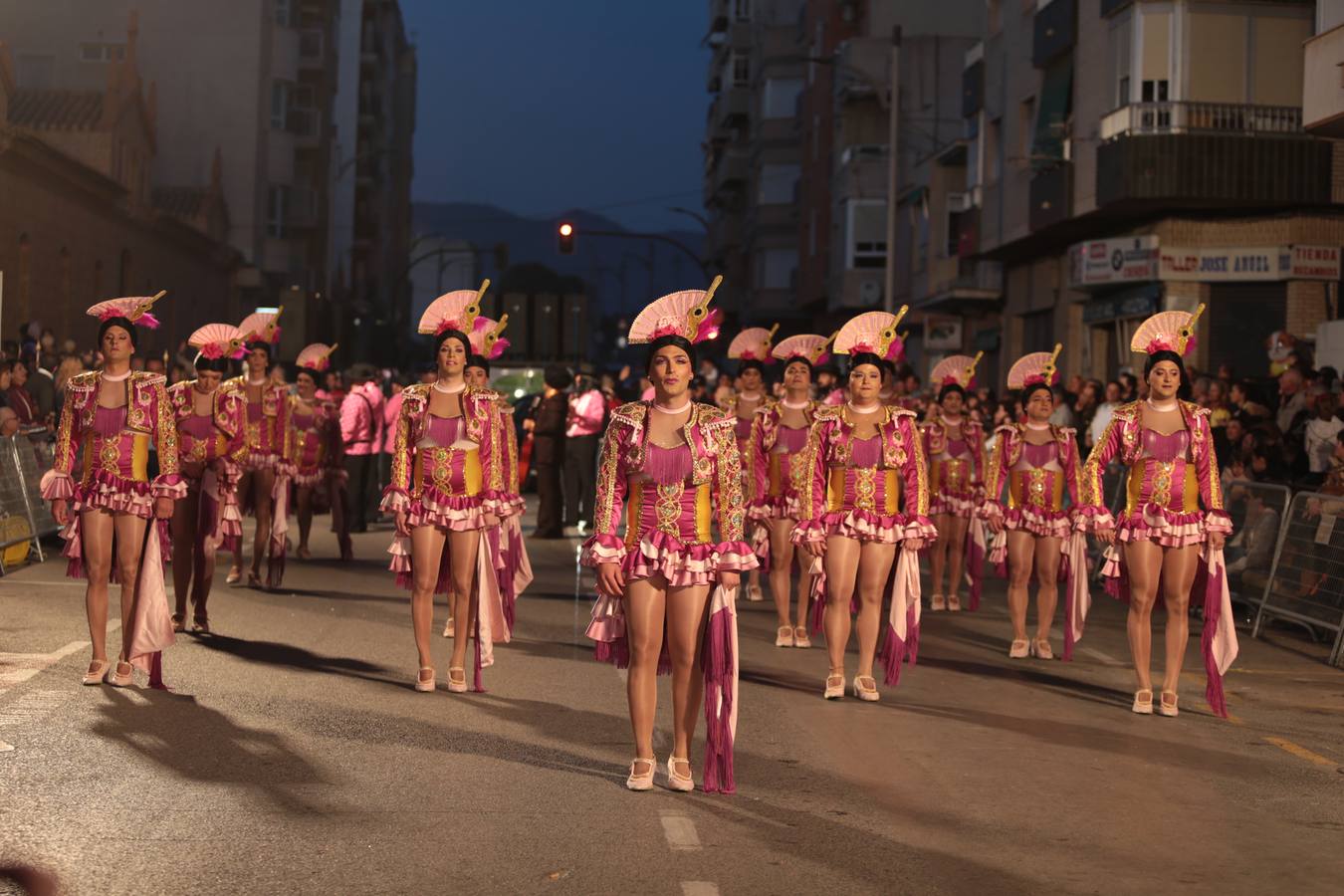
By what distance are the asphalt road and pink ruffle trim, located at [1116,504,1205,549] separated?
3.54 ft

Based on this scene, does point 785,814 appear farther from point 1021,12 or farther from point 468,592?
point 1021,12

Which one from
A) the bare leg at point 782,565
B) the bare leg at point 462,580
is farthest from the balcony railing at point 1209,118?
the bare leg at point 462,580

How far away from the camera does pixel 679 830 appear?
809 centimetres

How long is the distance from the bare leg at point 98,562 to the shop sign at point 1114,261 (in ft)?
80.0

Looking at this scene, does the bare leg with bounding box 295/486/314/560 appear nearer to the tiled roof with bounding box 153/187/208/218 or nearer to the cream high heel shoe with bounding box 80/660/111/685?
the cream high heel shoe with bounding box 80/660/111/685

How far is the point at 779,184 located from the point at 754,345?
6603cm

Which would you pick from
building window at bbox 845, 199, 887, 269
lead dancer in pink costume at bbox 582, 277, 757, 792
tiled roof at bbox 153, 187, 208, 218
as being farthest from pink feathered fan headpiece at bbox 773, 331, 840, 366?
building window at bbox 845, 199, 887, 269

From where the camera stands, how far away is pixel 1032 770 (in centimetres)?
981

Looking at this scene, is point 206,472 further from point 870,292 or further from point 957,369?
point 870,292

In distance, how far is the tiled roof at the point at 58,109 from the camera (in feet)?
155

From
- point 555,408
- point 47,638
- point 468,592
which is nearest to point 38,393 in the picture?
point 555,408

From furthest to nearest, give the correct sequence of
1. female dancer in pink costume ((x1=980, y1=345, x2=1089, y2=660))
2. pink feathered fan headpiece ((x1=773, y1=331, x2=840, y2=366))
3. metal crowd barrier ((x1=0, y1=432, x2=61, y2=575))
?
1. metal crowd barrier ((x1=0, y1=432, x2=61, y2=575))
2. pink feathered fan headpiece ((x1=773, y1=331, x2=840, y2=366))
3. female dancer in pink costume ((x1=980, y1=345, x2=1089, y2=660))

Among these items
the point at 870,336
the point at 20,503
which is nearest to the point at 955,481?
the point at 870,336

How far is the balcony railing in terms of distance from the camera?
32438 mm
